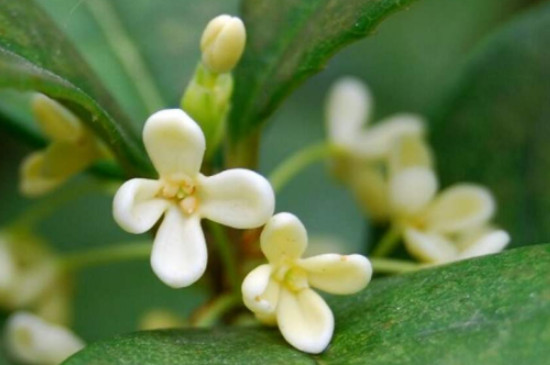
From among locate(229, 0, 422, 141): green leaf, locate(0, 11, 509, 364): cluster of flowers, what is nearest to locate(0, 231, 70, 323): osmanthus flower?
locate(0, 11, 509, 364): cluster of flowers

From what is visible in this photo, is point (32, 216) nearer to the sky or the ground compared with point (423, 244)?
nearer to the sky

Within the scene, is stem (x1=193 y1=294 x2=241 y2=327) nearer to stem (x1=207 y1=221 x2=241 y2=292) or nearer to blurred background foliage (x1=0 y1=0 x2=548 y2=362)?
stem (x1=207 y1=221 x2=241 y2=292)

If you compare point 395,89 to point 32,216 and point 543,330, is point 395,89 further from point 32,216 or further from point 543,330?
point 543,330

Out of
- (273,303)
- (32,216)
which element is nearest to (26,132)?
(32,216)

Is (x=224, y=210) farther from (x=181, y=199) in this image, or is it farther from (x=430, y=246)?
(x=430, y=246)

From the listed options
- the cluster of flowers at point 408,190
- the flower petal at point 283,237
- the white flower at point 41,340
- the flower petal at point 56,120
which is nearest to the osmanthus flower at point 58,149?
the flower petal at point 56,120

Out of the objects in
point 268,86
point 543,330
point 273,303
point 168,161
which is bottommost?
point 543,330

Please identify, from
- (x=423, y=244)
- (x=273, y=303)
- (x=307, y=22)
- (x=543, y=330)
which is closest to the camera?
(x=543, y=330)
